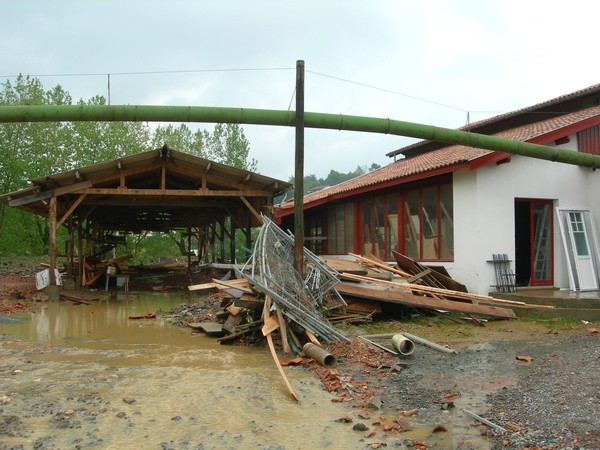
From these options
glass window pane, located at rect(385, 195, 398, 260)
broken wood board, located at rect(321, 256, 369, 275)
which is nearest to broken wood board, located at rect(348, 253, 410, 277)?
broken wood board, located at rect(321, 256, 369, 275)

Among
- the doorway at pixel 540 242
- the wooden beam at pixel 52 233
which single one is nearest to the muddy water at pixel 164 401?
the wooden beam at pixel 52 233

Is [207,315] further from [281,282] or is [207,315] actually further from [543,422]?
[543,422]

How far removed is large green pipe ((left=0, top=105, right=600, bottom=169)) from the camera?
9.49 metres

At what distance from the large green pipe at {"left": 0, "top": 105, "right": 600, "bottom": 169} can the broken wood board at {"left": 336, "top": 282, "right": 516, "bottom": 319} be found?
3.23m

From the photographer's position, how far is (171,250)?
46219 millimetres

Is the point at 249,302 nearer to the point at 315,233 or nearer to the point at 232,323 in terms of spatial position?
the point at 232,323

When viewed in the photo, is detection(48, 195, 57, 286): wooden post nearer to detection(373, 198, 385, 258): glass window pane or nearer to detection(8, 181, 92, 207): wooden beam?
detection(8, 181, 92, 207): wooden beam

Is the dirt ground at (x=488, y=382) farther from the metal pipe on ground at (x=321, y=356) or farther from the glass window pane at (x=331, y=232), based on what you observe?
the glass window pane at (x=331, y=232)

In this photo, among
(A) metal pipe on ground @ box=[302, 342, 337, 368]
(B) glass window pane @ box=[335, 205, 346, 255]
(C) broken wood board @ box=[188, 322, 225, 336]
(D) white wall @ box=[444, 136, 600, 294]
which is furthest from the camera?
(B) glass window pane @ box=[335, 205, 346, 255]

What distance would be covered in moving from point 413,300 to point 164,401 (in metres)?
6.18

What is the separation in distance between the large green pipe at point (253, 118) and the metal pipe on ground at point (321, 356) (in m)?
4.65

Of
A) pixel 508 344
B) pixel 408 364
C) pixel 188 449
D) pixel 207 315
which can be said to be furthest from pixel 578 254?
pixel 188 449

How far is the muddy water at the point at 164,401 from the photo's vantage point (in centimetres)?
468

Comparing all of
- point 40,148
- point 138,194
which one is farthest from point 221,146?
point 138,194
